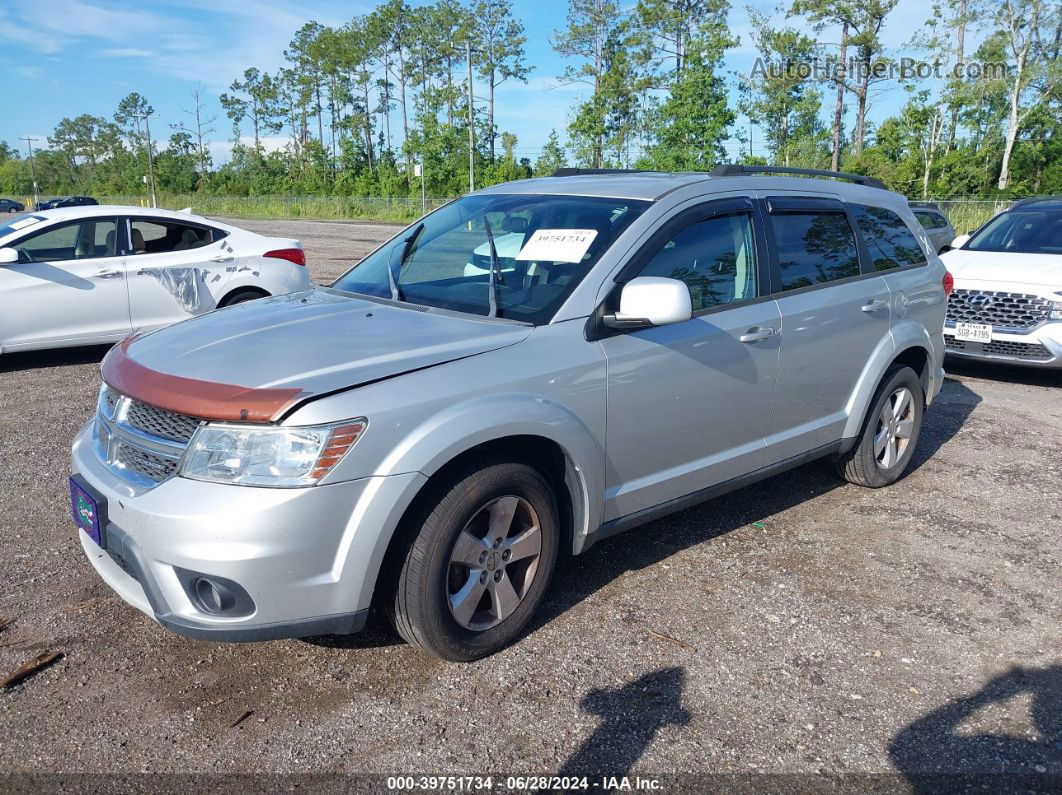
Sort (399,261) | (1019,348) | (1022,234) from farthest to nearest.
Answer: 1. (1022,234)
2. (1019,348)
3. (399,261)

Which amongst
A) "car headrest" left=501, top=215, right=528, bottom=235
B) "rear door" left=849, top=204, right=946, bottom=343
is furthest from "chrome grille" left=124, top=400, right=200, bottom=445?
"rear door" left=849, top=204, right=946, bottom=343

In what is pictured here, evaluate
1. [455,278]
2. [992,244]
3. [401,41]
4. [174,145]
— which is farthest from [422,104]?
[455,278]

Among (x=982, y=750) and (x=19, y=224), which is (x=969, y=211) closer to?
(x=19, y=224)

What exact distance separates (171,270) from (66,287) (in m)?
0.94

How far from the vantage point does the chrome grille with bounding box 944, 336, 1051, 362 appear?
788cm

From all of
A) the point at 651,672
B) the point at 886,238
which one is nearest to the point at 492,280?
the point at 651,672

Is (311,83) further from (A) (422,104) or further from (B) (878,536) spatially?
(B) (878,536)

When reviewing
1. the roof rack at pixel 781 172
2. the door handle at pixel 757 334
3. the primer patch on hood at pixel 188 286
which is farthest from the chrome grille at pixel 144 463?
the primer patch on hood at pixel 188 286

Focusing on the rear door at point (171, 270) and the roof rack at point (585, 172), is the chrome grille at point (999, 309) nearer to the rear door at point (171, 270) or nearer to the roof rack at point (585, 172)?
the roof rack at point (585, 172)

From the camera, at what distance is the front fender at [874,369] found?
4902 mm

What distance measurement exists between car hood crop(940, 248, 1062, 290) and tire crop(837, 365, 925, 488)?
136 inches

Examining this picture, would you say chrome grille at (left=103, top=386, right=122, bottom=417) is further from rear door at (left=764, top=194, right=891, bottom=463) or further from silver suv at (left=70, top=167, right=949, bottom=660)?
rear door at (left=764, top=194, right=891, bottom=463)

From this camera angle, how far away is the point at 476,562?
3.24 meters

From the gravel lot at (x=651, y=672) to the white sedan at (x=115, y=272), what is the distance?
3.75 metres
